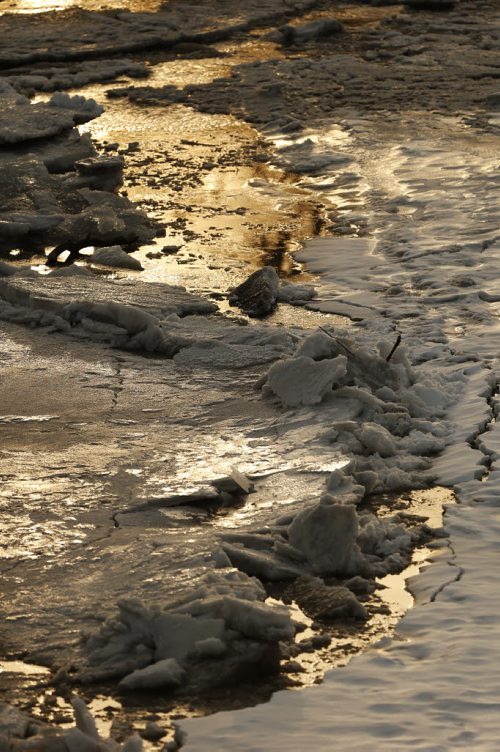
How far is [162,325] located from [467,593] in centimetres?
279

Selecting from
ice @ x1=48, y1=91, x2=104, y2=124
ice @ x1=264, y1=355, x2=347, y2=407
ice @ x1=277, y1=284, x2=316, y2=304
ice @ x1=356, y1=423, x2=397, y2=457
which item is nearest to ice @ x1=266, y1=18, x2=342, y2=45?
ice @ x1=48, y1=91, x2=104, y2=124

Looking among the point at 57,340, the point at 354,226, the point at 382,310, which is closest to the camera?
the point at 57,340

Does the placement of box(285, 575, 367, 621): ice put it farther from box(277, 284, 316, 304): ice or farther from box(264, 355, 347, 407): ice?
box(277, 284, 316, 304): ice

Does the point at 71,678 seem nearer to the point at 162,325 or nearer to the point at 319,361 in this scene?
the point at 319,361

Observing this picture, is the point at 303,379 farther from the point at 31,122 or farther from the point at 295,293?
the point at 31,122

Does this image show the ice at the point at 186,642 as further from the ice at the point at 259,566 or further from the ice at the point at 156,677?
the ice at the point at 259,566

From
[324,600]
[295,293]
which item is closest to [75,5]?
[295,293]

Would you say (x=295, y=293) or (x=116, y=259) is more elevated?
(x=116, y=259)

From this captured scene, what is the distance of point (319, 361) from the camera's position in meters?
5.91

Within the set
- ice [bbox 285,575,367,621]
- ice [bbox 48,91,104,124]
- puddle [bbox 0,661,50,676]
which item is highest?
ice [bbox 48,91,104,124]

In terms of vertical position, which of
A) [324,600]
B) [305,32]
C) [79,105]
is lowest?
[324,600]

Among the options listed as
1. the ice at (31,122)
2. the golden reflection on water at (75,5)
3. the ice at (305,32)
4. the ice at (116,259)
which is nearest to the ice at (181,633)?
the ice at (116,259)

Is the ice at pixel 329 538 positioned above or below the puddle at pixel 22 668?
above

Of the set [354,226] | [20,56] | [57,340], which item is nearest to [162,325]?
[57,340]
